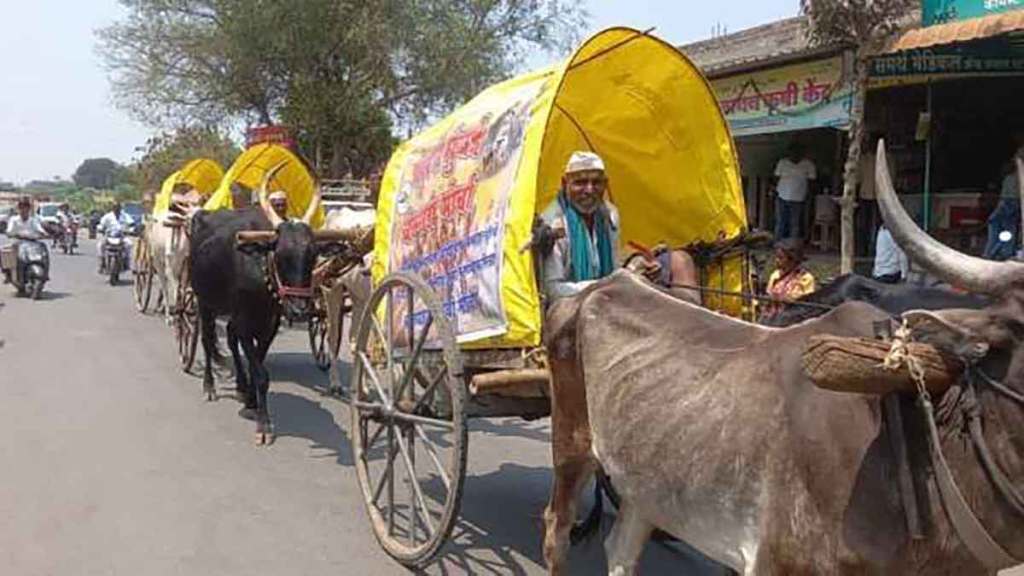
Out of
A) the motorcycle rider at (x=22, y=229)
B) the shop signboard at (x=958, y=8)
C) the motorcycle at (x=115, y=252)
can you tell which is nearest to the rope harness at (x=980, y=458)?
the shop signboard at (x=958, y=8)

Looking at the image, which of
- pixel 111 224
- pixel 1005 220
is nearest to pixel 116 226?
pixel 111 224

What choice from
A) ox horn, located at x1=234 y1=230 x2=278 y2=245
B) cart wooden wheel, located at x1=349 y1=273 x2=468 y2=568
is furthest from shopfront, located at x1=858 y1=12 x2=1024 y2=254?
cart wooden wheel, located at x1=349 y1=273 x2=468 y2=568

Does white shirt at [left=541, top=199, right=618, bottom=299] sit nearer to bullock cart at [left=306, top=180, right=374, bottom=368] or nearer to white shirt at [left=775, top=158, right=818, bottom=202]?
bullock cart at [left=306, top=180, right=374, bottom=368]

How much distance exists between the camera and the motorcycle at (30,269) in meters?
18.5

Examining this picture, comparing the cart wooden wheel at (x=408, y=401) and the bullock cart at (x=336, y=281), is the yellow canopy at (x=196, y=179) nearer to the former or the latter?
the bullock cart at (x=336, y=281)

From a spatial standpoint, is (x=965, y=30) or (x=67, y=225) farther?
(x=67, y=225)

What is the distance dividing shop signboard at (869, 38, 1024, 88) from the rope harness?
9104mm

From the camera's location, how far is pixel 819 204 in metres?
15.3

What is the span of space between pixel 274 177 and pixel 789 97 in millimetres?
5968

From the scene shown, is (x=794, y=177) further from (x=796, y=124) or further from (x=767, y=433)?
(x=767, y=433)

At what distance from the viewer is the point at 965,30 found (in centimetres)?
888

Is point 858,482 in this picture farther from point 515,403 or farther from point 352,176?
point 352,176

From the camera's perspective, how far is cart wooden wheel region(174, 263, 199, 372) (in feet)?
35.7

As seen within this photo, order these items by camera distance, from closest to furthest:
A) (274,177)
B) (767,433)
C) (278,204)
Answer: (767,433)
(278,204)
(274,177)
